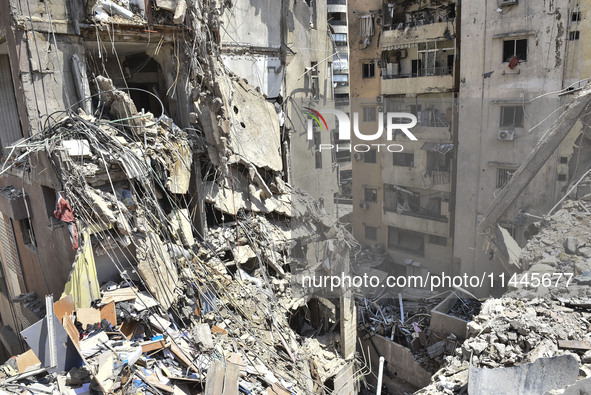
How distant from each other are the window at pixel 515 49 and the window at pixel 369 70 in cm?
517

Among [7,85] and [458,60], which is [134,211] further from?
[458,60]

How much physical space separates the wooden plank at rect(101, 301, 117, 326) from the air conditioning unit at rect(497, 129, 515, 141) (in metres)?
12.1

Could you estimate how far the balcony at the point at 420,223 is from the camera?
15.5m

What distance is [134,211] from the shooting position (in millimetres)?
7969

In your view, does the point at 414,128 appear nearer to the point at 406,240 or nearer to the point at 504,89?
the point at 504,89

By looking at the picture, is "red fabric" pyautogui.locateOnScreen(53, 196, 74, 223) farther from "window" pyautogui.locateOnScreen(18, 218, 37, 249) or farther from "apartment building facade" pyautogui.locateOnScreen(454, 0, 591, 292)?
"apartment building facade" pyautogui.locateOnScreen(454, 0, 591, 292)

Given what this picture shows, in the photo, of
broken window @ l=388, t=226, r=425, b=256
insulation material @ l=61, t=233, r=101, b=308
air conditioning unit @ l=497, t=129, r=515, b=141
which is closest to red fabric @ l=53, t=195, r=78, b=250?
insulation material @ l=61, t=233, r=101, b=308

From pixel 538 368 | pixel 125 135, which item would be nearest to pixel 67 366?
pixel 125 135

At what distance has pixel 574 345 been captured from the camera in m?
5.70

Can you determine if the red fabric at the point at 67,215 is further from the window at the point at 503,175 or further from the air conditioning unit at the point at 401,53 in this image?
the air conditioning unit at the point at 401,53

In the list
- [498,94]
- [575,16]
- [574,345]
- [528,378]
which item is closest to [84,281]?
[528,378]

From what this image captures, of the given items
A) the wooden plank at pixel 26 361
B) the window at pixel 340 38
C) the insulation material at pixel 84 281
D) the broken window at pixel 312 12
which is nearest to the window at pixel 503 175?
the broken window at pixel 312 12

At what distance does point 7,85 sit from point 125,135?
373cm

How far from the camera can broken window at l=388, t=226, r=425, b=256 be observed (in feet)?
54.0
